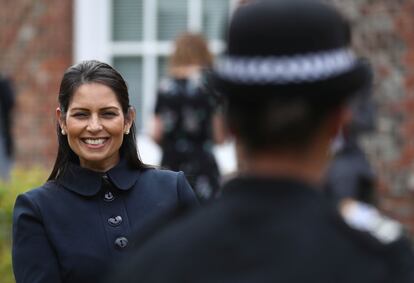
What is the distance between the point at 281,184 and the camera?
208cm

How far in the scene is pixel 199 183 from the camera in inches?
315

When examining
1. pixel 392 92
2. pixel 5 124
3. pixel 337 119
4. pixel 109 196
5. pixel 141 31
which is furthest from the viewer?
pixel 141 31

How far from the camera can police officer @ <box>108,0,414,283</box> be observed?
2014mm

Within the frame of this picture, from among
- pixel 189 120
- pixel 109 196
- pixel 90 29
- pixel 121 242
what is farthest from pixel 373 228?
pixel 90 29

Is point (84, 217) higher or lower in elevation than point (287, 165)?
lower

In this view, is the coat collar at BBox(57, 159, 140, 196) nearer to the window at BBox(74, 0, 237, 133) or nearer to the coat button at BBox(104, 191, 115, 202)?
the coat button at BBox(104, 191, 115, 202)

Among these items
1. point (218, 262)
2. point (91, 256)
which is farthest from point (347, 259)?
point (91, 256)

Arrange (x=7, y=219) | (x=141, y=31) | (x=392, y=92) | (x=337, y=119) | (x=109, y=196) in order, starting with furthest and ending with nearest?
(x=141, y=31) → (x=392, y=92) → (x=7, y=219) → (x=109, y=196) → (x=337, y=119)

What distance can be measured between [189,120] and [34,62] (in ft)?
10.1

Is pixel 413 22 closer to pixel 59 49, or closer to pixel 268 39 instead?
pixel 59 49

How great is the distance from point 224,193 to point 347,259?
25cm

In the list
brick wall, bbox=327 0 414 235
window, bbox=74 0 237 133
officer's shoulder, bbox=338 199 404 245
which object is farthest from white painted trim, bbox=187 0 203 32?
officer's shoulder, bbox=338 199 404 245

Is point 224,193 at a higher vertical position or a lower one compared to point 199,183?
higher

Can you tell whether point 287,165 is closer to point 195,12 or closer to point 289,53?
point 289,53
